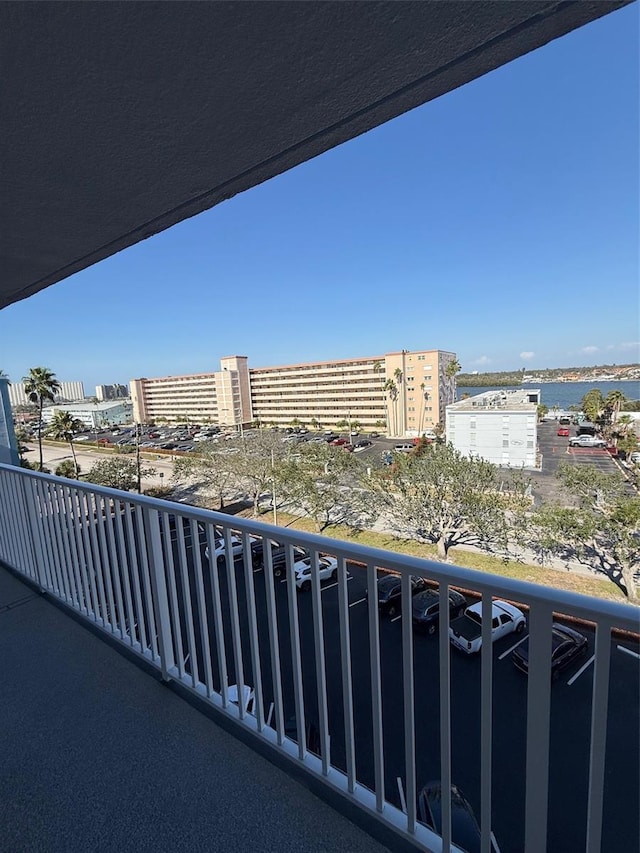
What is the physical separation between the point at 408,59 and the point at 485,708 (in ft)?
4.85

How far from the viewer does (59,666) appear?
178 centimetres

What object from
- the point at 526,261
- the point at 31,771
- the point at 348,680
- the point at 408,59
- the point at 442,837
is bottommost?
the point at 31,771

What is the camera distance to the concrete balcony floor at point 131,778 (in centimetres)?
107

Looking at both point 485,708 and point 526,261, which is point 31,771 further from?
point 526,261

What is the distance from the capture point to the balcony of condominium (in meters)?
0.77

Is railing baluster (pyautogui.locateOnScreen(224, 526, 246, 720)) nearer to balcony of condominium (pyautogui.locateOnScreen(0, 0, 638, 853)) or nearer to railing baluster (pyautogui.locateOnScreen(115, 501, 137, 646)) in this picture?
balcony of condominium (pyautogui.locateOnScreen(0, 0, 638, 853))

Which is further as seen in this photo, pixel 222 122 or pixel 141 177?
pixel 141 177

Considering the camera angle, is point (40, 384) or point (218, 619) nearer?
point (218, 619)

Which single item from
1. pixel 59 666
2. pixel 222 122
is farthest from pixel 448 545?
pixel 222 122

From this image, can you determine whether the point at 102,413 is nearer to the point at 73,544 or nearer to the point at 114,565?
the point at 73,544

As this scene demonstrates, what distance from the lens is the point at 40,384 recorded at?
17.8 meters

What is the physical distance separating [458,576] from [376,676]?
1.36ft

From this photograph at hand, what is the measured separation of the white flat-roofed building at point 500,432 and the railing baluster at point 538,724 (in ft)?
63.9

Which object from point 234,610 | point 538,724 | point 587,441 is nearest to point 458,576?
Answer: point 538,724
